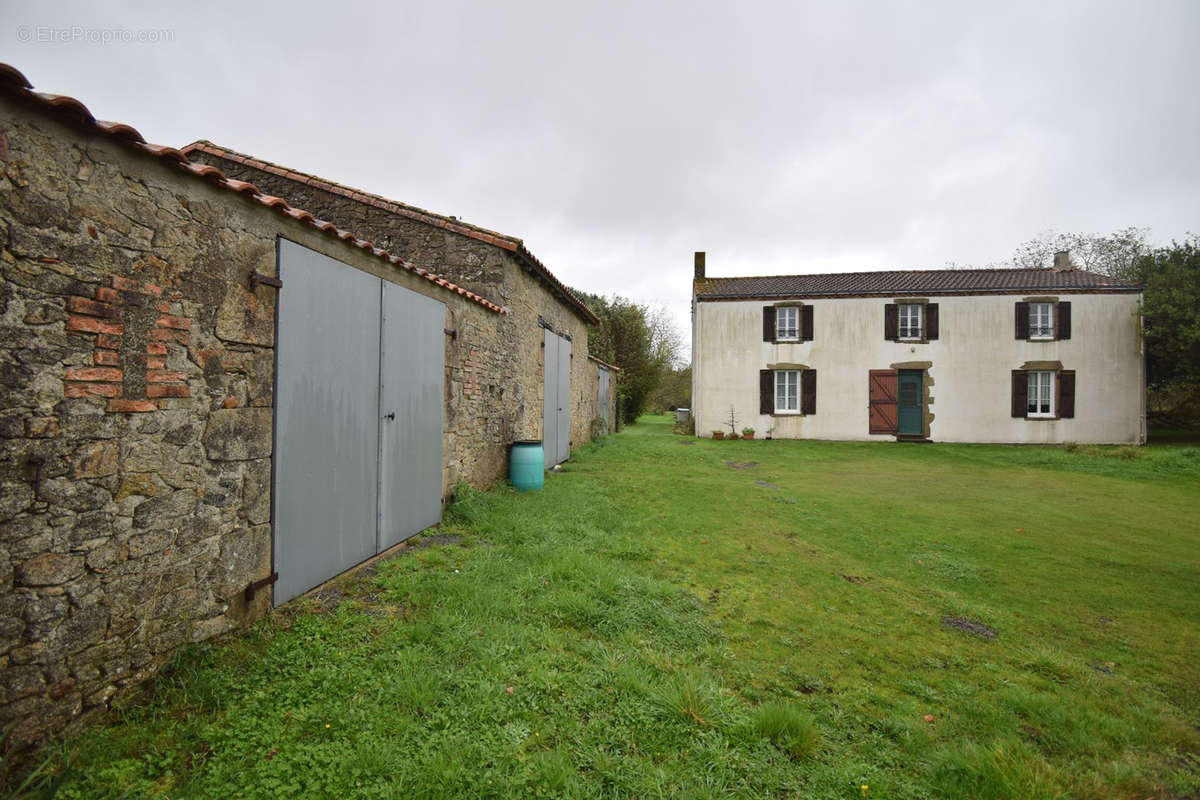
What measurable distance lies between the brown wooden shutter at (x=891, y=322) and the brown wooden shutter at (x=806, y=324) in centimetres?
255

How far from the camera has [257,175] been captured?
26.3 ft

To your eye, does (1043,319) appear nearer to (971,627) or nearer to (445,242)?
(971,627)

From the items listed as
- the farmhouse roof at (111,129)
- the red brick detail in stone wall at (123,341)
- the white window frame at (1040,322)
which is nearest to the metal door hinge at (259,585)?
the red brick detail in stone wall at (123,341)

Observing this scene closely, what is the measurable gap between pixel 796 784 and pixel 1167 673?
3086 mm

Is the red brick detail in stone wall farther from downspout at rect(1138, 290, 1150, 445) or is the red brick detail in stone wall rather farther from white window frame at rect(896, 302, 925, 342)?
downspout at rect(1138, 290, 1150, 445)

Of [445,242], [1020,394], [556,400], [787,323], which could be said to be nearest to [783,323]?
[787,323]

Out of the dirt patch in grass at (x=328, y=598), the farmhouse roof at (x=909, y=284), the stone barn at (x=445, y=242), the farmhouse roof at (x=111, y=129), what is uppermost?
the farmhouse roof at (x=909, y=284)

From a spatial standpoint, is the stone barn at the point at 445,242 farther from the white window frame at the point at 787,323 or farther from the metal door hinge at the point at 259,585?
the white window frame at the point at 787,323

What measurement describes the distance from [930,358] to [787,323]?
201 inches

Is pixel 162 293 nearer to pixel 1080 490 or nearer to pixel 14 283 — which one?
pixel 14 283

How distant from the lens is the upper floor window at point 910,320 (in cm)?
1781

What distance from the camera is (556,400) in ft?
34.6

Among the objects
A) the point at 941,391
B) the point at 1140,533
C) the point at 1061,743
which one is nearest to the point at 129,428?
the point at 1061,743

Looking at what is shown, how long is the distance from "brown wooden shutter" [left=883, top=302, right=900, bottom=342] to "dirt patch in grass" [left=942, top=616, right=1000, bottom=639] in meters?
16.3
